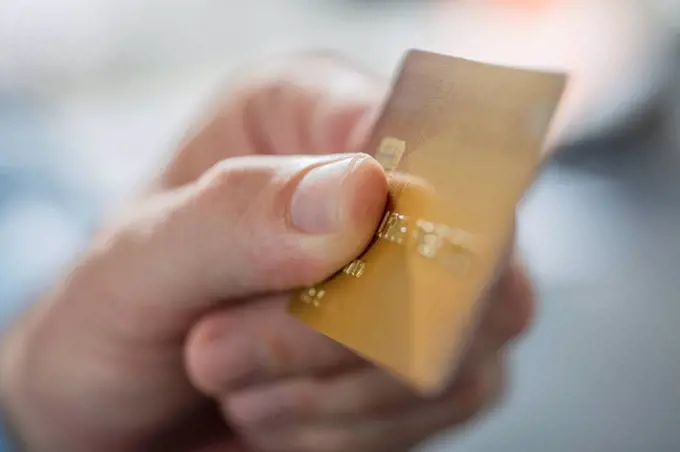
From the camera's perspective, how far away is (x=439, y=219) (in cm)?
26

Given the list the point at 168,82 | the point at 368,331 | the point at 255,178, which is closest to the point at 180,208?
the point at 255,178

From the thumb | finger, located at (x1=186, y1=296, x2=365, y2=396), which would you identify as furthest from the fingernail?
finger, located at (x1=186, y1=296, x2=365, y2=396)

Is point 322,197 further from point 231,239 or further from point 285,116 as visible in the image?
point 285,116

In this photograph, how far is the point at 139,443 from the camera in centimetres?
52

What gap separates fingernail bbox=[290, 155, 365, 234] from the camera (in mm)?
293

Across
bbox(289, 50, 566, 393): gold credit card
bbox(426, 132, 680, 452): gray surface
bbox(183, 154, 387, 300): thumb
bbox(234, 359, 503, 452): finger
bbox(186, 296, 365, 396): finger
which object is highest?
bbox(289, 50, 566, 393): gold credit card

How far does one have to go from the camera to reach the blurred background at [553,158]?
395mm

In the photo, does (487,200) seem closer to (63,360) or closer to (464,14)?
(63,360)

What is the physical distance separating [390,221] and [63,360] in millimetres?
329

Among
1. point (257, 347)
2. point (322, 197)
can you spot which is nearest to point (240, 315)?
point (257, 347)

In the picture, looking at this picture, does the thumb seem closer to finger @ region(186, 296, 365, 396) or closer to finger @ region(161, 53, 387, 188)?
finger @ region(186, 296, 365, 396)

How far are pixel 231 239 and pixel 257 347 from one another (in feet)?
0.30

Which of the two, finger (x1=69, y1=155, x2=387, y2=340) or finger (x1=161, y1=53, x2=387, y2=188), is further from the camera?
finger (x1=161, y1=53, x2=387, y2=188)

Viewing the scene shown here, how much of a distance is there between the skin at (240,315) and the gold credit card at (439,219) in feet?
0.05
